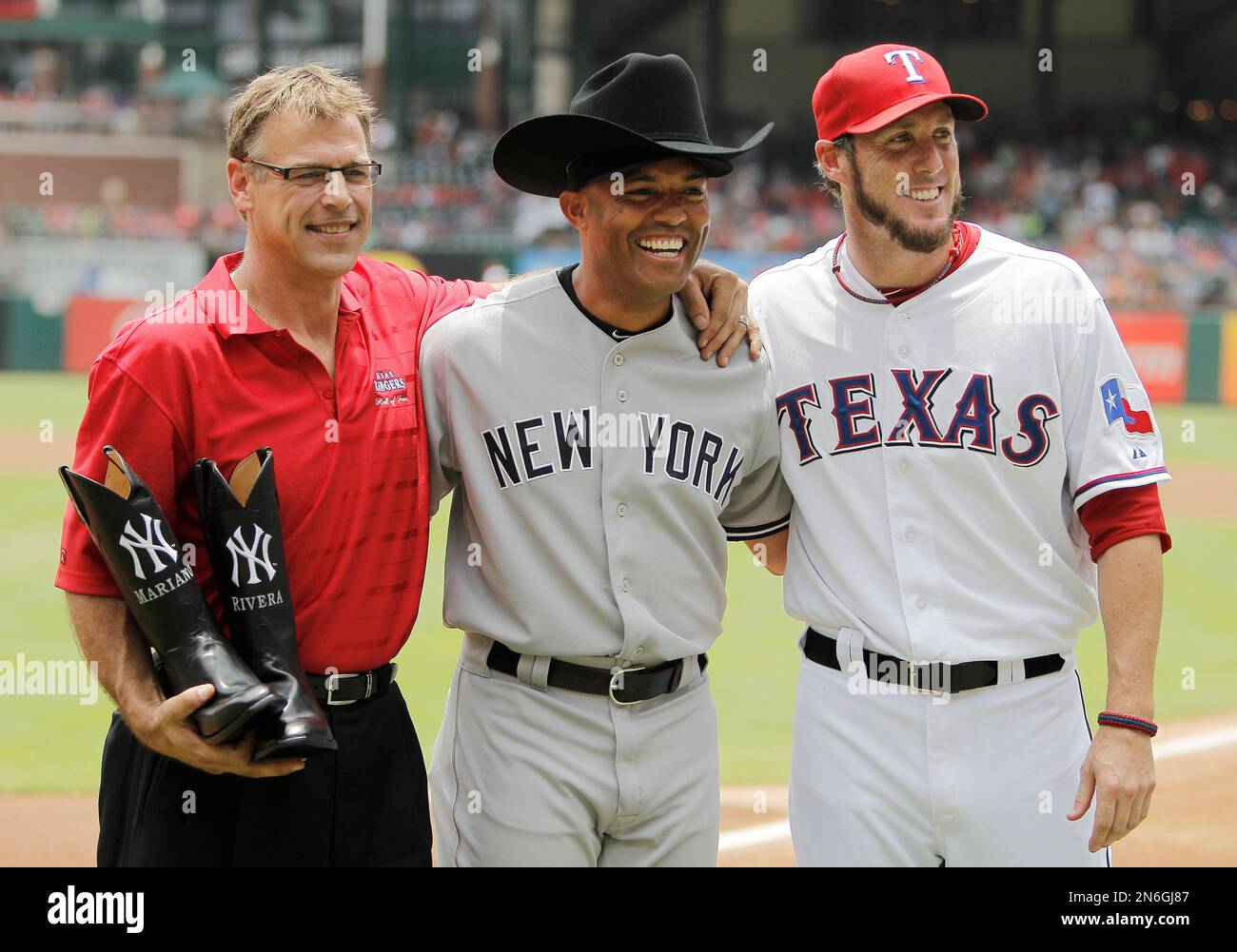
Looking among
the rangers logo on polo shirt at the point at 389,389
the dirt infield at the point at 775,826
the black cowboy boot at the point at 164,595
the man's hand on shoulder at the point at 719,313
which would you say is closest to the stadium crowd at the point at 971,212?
the dirt infield at the point at 775,826

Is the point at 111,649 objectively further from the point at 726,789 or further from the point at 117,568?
the point at 726,789

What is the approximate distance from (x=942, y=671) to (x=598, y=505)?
0.88 metres

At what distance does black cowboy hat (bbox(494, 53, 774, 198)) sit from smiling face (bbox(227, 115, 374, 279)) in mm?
407

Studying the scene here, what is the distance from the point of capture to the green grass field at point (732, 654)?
668 cm

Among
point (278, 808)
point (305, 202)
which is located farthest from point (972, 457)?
point (278, 808)

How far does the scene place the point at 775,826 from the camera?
5672 mm

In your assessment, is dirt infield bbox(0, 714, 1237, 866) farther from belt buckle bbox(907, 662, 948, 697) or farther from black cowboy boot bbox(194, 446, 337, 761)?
black cowboy boot bbox(194, 446, 337, 761)

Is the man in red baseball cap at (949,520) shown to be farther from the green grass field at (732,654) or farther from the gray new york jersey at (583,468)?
the green grass field at (732,654)

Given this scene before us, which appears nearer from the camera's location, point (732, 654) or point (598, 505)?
point (598, 505)

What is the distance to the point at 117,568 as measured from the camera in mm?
2793

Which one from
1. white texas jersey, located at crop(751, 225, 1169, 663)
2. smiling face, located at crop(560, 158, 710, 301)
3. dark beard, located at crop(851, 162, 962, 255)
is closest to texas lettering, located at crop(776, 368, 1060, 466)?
white texas jersey, located at crop(751, 225, 1169, 663)

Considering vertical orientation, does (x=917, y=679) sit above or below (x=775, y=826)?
above

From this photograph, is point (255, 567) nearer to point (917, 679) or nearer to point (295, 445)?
point (295, 445)
